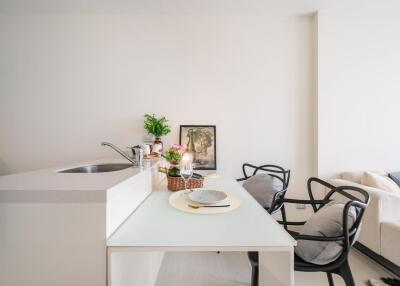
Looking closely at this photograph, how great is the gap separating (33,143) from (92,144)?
71 cm

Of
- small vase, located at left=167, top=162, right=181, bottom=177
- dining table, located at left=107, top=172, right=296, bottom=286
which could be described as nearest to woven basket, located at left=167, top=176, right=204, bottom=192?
small vase, located at left=167, top=162, right=181, bottom=177

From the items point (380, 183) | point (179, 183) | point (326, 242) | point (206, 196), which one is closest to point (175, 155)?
point (179, 183)

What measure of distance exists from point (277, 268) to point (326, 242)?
13.3 inches

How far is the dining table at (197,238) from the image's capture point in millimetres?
655

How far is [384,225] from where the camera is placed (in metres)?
1.43

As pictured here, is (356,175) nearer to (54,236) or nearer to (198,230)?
(198,230)

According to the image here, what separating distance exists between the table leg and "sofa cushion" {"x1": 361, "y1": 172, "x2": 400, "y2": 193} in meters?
1.59

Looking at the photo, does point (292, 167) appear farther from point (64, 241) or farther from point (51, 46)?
point (51, 46)

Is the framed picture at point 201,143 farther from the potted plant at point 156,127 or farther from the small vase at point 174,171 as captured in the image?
the small vase at point 174,171

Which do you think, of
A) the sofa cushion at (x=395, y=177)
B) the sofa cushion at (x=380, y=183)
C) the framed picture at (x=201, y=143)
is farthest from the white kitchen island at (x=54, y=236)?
the sofa cushion at (x=395, y=177)

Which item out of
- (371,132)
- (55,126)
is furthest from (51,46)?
(371,132)

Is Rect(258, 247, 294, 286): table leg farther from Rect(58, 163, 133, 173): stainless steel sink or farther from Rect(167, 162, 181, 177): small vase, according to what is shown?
Rect(58, 163, 133, 173): stainless steel sink

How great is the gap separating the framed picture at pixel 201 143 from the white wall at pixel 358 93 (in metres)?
1.29

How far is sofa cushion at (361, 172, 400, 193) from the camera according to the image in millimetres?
1724
